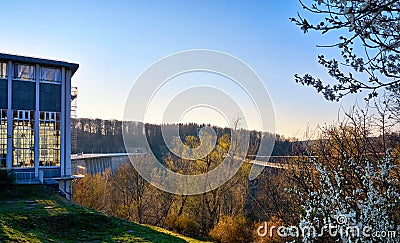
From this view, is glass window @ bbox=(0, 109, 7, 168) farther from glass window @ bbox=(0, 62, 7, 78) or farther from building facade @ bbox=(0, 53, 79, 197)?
glass window @ bbox=(0, 62, 7, 78)

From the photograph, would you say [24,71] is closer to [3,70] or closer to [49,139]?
[3,70]

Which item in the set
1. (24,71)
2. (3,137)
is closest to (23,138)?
(3,137)

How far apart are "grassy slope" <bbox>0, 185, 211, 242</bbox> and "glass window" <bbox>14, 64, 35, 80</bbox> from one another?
5429mm

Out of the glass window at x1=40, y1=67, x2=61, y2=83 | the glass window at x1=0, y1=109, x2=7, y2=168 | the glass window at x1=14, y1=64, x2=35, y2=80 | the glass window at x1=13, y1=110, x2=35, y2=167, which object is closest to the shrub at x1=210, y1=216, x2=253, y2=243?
the glass window at x1=13, y1=110, x2=35, y2=167

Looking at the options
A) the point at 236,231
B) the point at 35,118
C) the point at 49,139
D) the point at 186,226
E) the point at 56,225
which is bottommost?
the point at 186,226

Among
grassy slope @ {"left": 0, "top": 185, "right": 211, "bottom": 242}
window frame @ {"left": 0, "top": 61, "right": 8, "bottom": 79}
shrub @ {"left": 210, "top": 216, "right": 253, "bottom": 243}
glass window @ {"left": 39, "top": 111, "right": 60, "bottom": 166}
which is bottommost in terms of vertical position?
shrub @ {"left": 210, "top": 216, "right": 253, "bottom": 243}

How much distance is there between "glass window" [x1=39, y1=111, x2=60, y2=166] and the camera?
14312 mm

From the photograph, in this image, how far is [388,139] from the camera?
5.47 metres

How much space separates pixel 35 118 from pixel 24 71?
6.30 ft

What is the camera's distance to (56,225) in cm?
763

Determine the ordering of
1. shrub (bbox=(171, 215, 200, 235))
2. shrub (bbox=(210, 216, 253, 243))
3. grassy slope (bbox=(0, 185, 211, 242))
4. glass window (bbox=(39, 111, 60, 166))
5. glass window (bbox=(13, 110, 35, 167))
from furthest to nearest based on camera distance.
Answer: shrub (bbox=(171, 215, 200, 235)), glass window (bbox=(39, 111, 60, 166)), glass window (bbox=(13, 110, 35, 167)), shrub (bbox=(210, 216, 253, 243)), grassy slope (bbox=(0, 185, 211, 242))

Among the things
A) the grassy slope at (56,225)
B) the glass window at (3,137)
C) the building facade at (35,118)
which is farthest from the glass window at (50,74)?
the grassy slope at (56,225)

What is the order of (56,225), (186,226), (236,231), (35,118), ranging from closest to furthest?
1. (56,225)
2. (236,231)
3. (35,118)
4. (186,226)

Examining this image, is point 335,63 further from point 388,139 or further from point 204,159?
point 204,159
